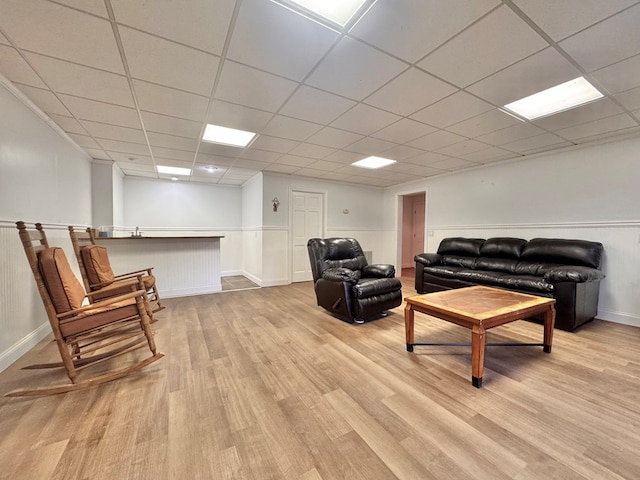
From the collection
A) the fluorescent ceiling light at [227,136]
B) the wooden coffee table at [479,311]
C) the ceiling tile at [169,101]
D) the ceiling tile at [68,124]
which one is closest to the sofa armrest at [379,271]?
the wooden coffee table at [479,311]

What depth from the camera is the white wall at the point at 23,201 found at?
2100 mm

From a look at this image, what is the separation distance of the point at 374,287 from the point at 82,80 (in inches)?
132

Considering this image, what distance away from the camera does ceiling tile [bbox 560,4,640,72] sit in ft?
4.91

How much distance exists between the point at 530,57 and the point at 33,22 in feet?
10.5

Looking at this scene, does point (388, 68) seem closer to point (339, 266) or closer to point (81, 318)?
point (339, 266)

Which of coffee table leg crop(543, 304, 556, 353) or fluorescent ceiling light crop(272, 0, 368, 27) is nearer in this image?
fluorescent ceiling light crop(272, 0, 368, 27)

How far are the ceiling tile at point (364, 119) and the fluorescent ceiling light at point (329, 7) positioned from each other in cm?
103

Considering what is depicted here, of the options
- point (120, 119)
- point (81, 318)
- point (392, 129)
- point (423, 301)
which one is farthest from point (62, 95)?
point (423, 301)

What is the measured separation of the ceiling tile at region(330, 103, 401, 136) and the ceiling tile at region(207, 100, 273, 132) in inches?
32.2

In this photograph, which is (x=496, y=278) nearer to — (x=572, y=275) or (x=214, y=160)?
(x=572, y=275)

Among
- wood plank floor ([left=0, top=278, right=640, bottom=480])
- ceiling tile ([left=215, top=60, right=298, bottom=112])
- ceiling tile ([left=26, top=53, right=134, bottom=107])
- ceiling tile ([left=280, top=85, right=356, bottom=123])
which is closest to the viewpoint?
wood plank floor ([left=0, top=278, right=640, bottom=480])

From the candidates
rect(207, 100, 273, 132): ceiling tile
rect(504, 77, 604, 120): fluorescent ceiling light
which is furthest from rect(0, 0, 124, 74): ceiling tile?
rect(504, 77, 604, 120): fluorescent ceiling light

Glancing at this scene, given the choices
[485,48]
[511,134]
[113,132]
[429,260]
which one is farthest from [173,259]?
[511,134]

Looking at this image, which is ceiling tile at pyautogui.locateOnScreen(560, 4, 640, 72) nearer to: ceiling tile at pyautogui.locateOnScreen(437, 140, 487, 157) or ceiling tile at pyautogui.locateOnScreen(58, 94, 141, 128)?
ceiling tile at pyautogui.locateOnScreen(437, 140, 487, 157)
